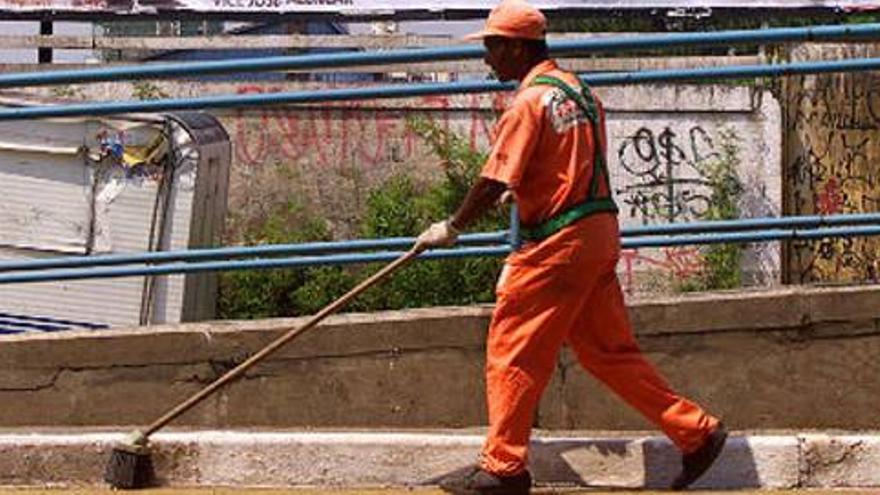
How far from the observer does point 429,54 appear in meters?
6.62

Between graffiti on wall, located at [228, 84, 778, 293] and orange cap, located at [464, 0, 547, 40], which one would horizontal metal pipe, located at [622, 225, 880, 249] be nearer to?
orange cap, located at [464, 0, 547, 40]

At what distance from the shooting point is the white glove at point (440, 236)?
18.6ft

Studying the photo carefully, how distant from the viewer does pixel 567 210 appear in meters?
5.50

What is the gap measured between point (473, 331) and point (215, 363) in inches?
43.3

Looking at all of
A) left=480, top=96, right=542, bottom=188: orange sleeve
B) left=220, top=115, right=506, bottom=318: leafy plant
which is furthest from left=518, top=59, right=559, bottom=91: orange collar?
left=220, top=115, right=506, bottom=318: leafy plant

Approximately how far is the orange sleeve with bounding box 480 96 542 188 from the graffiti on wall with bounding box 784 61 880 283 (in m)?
7.93

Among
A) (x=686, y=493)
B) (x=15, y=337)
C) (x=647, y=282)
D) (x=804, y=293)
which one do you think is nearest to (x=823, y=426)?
(x=804, y=293)

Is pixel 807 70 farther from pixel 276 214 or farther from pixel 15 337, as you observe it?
pixel 276 214

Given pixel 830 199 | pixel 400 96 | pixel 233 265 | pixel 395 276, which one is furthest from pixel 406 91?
pixel 830 199

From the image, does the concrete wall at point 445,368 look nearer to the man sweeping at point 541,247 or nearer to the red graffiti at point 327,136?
→ the man sweeping at point 541,247

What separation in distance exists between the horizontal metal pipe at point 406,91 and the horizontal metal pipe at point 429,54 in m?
0.12

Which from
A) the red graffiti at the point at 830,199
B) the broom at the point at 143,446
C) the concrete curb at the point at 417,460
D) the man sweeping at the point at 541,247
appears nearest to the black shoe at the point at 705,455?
the man sweeping at the point at 541,247

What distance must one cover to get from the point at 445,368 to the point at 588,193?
1.83m

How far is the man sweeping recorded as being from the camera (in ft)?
17.9
